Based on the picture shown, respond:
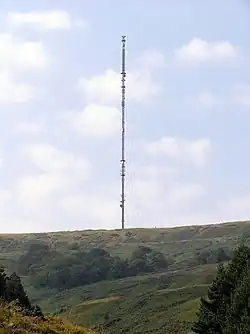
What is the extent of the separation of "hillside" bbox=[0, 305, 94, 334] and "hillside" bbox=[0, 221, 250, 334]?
2552 cm

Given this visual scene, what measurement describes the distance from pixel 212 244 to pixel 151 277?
35687mm

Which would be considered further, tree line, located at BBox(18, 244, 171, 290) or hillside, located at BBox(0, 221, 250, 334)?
tree line, located at BBox(18, 244, 171, 290)

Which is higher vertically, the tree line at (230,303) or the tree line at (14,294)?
the tree line at (14,294)

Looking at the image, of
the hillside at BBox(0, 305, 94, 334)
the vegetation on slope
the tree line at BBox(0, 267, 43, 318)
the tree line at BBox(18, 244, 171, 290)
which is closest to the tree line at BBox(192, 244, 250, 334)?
the tree line at BBox(0, 267, 43, 318)

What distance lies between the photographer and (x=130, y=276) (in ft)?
387

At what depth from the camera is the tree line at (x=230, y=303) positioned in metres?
36.6

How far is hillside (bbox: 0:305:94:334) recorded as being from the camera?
1326 cm

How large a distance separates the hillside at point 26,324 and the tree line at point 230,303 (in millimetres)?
18118

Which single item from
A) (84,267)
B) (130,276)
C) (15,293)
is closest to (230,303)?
(15,293)

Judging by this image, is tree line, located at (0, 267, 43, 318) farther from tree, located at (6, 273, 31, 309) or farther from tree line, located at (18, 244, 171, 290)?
tree line, located at (18, 244, 171, 290)

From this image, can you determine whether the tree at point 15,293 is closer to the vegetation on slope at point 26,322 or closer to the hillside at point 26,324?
the vegetation on slope at point 26,322

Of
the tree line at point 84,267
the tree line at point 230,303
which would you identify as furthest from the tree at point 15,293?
the tree line at point 84,267

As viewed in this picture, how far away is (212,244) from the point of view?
143 metres

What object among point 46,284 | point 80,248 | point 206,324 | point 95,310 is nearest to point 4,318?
point 206,324
